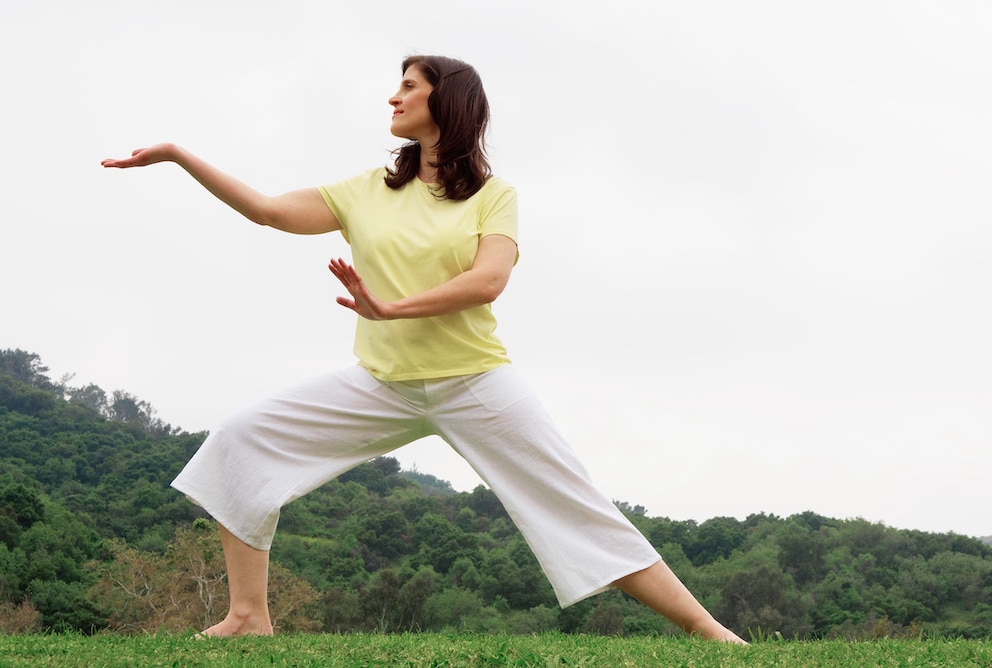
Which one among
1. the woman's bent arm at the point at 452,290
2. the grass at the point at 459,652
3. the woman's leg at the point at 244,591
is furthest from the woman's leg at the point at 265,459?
the woman's bent arm at the point at 452,290

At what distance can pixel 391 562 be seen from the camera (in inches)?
1654

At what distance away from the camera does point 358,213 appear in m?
4.79

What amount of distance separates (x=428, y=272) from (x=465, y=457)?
0.80 meters

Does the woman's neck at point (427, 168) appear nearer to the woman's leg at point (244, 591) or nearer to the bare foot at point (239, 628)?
the woman's leg at point (244, 591)

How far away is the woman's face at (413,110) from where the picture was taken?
15.8 ft

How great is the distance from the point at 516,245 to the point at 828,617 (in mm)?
35614

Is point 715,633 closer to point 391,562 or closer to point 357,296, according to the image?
point 357,296

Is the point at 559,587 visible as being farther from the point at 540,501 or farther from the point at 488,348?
the point at 488,348

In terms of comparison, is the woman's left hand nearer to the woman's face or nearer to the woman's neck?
the woman's neck

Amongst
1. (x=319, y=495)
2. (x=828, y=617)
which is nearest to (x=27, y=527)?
(x=319, y=495)

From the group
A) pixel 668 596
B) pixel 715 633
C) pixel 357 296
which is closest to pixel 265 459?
pixel 357 296

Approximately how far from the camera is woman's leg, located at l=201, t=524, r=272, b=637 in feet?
15.1

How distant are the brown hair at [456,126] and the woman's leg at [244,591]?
169cm

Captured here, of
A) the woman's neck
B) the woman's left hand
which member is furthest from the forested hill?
the woman's left hand
